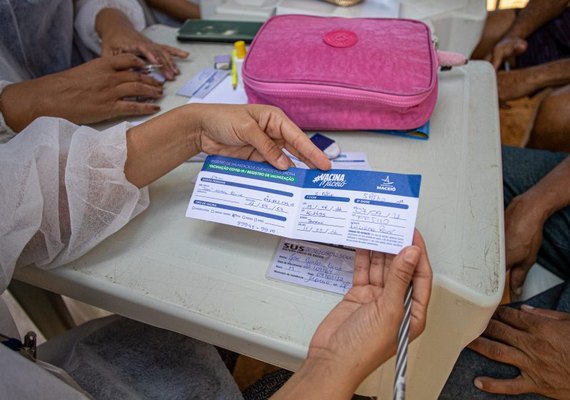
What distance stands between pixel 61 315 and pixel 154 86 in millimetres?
549

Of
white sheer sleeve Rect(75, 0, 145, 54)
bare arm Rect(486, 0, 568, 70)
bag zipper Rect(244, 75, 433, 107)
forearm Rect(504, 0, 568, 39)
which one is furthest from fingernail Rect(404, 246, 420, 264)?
forearm Rect(504, 0, 568, 39)

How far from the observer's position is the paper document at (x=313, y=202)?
0.44 m

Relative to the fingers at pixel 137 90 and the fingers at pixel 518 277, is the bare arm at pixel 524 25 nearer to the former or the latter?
the fingers at pixel 518 277

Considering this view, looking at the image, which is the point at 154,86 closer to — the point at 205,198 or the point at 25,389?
the point at 205,198

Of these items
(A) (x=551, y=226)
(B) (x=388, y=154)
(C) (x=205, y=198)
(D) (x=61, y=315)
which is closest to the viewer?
(C) (x=205, y=198)

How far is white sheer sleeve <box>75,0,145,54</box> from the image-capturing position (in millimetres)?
961

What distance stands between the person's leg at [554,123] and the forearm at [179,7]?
→ 97cm

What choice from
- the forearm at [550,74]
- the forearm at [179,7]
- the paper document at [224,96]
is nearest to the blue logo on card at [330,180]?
the paper document at [224,96]

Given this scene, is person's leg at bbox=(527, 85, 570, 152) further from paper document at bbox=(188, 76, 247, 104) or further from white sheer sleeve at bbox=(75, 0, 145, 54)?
white sheer sleeve at bbox=(75, 0, 145, 54)

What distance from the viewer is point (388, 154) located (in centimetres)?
64

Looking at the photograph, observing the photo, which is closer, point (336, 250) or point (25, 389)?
point (25, 389)

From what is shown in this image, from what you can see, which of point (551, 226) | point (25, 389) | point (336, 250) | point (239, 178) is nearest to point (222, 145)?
point (239, 178)

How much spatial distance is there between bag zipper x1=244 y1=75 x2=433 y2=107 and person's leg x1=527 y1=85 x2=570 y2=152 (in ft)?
1.87

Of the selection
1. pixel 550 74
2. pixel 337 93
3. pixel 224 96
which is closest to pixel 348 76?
pixel 337 93
